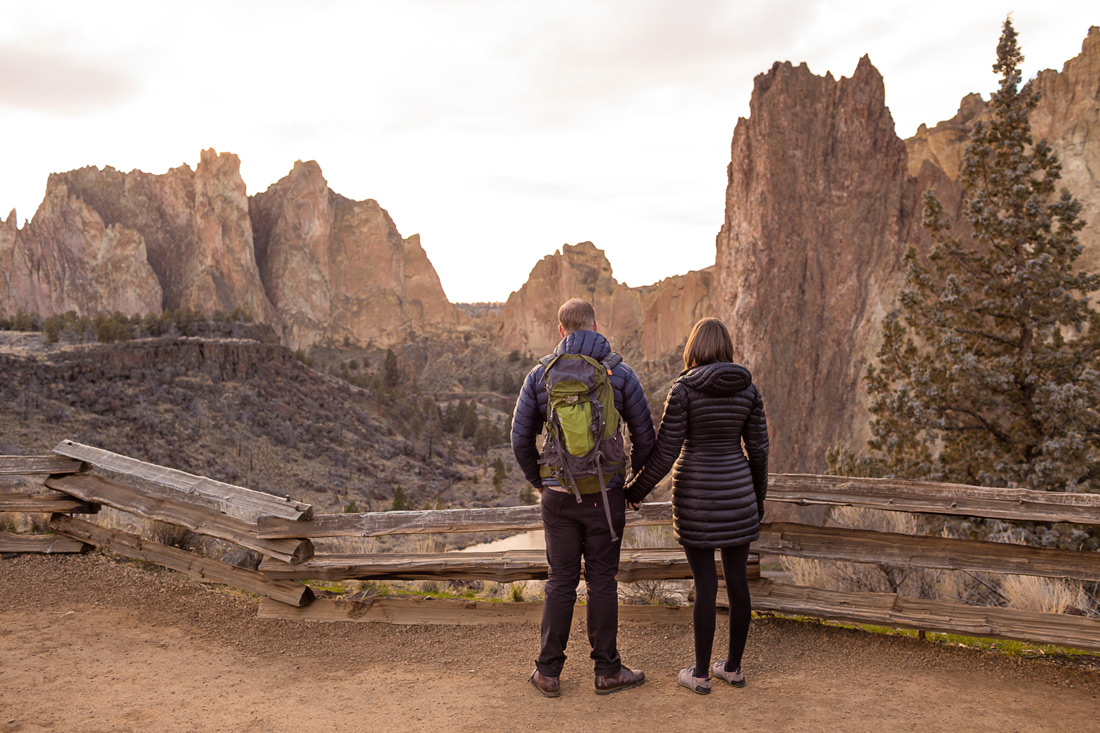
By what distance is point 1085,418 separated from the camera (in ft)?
31.4

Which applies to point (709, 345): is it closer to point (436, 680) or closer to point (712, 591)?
point (712, 591)

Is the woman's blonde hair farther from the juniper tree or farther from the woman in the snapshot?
the juniper tree

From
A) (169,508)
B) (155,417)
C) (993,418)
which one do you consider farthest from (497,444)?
(169,508)

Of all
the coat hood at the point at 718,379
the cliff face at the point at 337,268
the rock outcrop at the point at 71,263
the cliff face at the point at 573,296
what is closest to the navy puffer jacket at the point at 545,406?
the coat hood at the point at 718,379

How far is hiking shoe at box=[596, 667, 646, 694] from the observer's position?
373 cm

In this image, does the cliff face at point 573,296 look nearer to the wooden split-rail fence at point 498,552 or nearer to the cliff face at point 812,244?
the cliff face at point 812,244

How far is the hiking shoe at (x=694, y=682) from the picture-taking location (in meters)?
3.69

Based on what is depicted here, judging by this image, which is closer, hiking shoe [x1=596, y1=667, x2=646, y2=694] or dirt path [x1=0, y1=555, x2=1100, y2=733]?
Answer: dirt path [x1=0, y1=555, x2=1100, y2=733]

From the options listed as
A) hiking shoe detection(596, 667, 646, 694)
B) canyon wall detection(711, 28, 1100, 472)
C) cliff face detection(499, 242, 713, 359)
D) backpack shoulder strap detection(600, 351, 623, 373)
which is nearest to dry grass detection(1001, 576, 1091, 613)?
hiking shoe detection(596, 667, 646, 694)

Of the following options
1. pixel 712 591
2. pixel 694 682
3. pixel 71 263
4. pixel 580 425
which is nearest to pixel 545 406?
pixel 580 425

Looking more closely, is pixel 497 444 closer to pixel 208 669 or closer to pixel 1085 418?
pixel 1085 418

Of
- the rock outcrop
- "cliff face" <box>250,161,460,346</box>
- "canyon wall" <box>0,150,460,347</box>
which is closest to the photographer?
the rock outcrop

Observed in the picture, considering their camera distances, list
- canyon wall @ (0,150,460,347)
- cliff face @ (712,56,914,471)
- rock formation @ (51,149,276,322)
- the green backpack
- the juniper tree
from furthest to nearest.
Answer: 1. rock formation @ (51,149,276,322)
2. canyon wall @ (0,150,460,347)
3. cliff face @ (712,56,914,471)
4. the juniper tree
5. the green backpack

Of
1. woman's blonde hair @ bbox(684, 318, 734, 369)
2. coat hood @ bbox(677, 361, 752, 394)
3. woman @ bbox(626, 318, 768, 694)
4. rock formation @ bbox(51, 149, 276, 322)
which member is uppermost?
rock formation @ bbox(51, 149, 276, 322)
